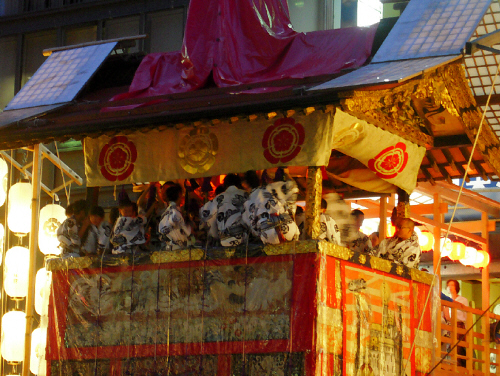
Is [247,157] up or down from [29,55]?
down

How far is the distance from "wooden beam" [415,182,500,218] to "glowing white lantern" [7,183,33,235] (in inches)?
236

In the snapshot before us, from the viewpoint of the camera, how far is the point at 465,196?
1229cm

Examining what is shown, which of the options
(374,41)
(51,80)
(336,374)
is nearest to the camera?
(336,374)

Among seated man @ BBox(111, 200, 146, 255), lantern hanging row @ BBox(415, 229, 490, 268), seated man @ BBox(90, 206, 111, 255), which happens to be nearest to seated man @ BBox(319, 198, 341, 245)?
seated man @ BBox(111, 200, 146, 255)

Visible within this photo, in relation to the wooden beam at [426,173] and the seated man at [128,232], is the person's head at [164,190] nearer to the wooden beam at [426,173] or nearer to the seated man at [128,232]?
the seated man at [128,232]

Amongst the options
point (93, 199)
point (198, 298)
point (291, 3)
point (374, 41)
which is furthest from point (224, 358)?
point (291, 3)

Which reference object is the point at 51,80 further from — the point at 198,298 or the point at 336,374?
the point at 336,374

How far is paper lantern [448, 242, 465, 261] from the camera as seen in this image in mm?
12656

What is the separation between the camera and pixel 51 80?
30.1ft

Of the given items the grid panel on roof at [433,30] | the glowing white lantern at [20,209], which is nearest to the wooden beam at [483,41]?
the grid panel on roof at [433,30]

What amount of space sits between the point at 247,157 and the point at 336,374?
2.29 metres

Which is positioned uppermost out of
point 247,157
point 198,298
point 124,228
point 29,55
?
point 29,55

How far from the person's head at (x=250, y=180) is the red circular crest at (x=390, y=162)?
1.42m

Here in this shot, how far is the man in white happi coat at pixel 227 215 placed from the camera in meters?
6.95
